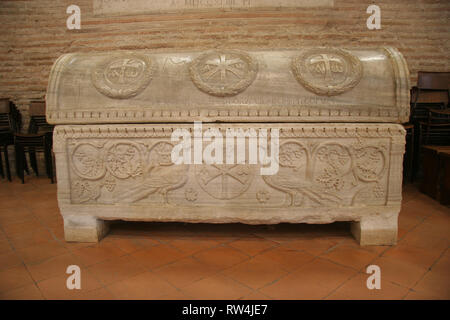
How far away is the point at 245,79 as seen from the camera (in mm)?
1894

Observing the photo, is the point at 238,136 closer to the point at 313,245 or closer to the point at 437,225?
the point at 313,245

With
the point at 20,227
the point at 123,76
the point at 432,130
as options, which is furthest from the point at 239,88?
the point at 432,130

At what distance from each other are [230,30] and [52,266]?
347 centimetres

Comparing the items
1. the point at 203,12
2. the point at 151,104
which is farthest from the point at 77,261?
the point at 203,12

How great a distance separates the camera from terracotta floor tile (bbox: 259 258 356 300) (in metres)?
1.44

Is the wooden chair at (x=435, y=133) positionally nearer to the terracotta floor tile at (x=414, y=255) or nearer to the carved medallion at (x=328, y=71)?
the terracotta floor tile at (x=414, y=255)

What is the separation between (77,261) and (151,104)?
3.72 ft

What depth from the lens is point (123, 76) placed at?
6.46 ft

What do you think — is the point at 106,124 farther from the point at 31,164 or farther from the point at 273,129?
the point at 31,164

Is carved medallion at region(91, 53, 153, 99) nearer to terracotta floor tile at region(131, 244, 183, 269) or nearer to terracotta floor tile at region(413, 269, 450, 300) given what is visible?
terracotta floor tile at region(131, 244, 183, 269)

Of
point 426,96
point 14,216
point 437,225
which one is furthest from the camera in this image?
point 426,96

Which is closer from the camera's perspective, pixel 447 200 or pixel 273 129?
pixel 273 129

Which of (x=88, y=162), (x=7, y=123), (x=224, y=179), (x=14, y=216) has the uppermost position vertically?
(x=7, y=123)

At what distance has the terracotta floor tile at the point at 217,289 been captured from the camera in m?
1.44
